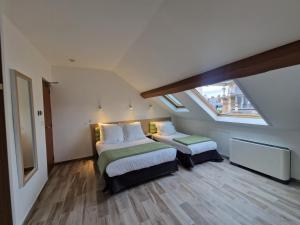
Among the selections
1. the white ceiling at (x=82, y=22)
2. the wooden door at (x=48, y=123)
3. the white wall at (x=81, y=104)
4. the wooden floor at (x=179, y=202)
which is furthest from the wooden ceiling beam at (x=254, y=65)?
the wooden door at (x=48, y=123)

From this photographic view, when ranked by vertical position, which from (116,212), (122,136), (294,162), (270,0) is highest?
(270,0)

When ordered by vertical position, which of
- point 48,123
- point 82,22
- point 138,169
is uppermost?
point 82,22

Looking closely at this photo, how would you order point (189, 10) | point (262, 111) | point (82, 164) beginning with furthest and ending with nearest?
point (82, 164) → point (262, 111) → point (189, 10)

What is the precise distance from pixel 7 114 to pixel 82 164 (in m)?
2.48

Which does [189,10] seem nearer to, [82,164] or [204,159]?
[204,159]

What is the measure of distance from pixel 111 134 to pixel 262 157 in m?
3.16

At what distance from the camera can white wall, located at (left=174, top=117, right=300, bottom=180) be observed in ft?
8.10

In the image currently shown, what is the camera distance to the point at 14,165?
1.72m

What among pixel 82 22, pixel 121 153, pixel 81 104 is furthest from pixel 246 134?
pixel 81 104

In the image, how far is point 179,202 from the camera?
Answer: 2152 mm

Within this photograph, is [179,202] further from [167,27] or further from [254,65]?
[167,27]

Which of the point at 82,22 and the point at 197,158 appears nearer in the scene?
the point at 82,22

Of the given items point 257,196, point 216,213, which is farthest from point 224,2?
point 257,196

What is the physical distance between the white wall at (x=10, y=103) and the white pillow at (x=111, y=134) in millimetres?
1276
